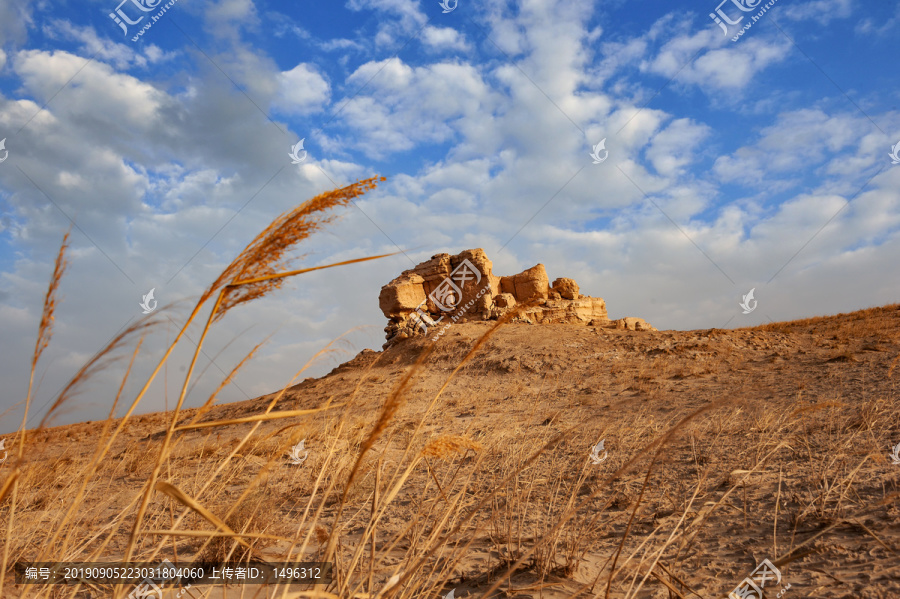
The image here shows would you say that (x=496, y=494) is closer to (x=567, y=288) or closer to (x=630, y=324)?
(x=630, y=324)

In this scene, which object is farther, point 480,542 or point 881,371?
point 881,371

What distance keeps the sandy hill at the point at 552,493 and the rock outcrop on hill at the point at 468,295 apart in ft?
38.9

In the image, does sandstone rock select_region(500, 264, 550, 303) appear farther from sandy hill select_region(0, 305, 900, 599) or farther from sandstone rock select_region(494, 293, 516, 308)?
sandy hill select_region(0, 305, 900, 599)

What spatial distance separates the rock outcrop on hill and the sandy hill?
38.9ft

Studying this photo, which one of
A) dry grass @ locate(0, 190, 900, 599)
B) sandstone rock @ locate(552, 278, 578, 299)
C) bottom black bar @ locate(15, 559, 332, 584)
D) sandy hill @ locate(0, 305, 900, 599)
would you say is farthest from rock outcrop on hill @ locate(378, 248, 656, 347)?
bottom black bar @ locate(15, 559, 332, 584)

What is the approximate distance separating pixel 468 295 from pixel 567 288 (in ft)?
18.1

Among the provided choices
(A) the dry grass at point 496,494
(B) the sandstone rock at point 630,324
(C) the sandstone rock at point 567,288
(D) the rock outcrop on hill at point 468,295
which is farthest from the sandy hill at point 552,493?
(C) the sandstone rock at point 567,288

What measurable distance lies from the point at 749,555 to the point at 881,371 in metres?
9.72

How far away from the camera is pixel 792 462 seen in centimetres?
416

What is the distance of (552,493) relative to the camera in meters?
3.70

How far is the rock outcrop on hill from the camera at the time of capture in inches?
950

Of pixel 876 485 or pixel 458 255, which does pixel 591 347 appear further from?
pixel 876 485

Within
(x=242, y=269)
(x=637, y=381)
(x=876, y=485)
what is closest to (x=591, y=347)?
(x=637, y=381)

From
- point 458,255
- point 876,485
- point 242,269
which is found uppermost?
point 458,255
